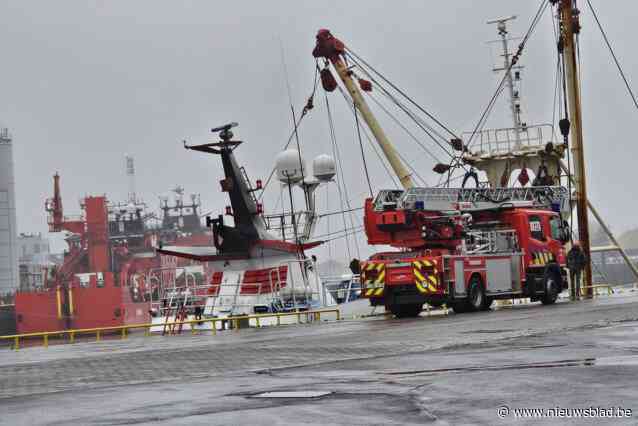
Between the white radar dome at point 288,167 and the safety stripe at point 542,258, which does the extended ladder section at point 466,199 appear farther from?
the white radar dome at point 288,167

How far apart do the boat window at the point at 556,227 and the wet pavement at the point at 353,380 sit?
1193 centimetres

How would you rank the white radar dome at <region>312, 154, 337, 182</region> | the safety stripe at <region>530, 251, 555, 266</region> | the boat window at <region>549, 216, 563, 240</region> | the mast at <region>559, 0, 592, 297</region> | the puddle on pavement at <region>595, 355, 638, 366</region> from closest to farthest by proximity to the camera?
1. the puddle on pavement at <region>595, 355, 638, 366</region>
2. the safety stripe at <region>530, 251, 555, 266</region>
3. the boat window at <region>549, 216, 563, 240</region>
4. the mast at <region>559, 0, 592, 297</region>
5. the white radar dome at <region>312, 154, 337, 182</region>

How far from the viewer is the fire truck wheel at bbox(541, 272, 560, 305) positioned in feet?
98.0

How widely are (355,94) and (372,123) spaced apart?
5.22 ft

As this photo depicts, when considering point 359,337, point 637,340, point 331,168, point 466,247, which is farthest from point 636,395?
point 331,168

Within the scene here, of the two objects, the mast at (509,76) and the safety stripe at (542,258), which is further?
the mast at (509,76)

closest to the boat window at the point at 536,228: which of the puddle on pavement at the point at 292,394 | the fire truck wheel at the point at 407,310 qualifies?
the fire truck wheel at the point at 407,310

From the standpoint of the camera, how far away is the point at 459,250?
93.1ft

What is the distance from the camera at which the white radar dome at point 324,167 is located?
43969mm

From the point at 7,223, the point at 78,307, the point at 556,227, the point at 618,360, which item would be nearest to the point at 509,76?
the point at 556,227

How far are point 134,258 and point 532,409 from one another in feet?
316

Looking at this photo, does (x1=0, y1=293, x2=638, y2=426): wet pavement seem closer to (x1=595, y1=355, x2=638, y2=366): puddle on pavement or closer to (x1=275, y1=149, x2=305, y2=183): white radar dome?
(x1=595, y1=355, x2=638, y2=366): puddle on pavement

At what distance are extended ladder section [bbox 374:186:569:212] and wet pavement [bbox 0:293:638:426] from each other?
972 centimetres
